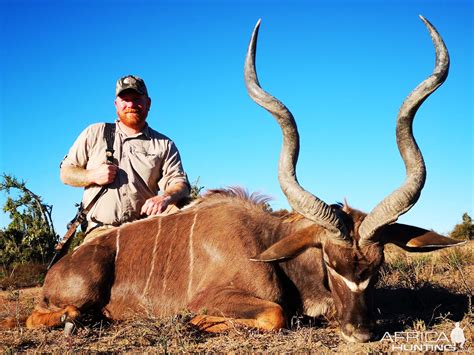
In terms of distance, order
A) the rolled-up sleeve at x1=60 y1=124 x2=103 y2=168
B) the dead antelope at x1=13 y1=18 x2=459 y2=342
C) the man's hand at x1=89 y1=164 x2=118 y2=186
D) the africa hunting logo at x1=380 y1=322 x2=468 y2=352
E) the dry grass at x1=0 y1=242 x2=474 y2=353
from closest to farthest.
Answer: the africa hunting logo at x1=380 y1=322 x2=468 y2=352, the dry grass at x1=0 y1=242 x2=474 y2=353, the dead antelope at x1=13 y1=18 x2=459 y2=342, the man's hand at x1=89 y1=164 x2=118 y2=186, the rolled-up sleeve at x1=60 y1=124 x2=103 y2=168

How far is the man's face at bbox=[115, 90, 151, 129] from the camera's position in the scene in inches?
249

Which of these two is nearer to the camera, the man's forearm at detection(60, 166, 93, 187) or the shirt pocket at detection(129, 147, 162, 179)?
the man's forearm at detection(60, 166, 93, 187)

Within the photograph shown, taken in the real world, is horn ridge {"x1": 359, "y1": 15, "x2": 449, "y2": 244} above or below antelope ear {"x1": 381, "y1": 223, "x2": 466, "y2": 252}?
above

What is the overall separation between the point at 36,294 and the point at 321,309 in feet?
16.2

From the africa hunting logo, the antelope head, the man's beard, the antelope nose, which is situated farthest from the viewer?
the man's beard

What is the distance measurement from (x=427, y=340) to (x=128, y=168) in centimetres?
358

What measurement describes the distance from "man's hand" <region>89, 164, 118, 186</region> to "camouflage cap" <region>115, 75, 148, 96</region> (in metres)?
1.05

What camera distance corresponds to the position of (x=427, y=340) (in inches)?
149

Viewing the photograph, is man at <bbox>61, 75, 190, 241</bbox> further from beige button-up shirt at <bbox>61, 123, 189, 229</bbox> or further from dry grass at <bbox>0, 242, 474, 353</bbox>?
dry grass at <bbox>0, 242, 474, 353</bbox>

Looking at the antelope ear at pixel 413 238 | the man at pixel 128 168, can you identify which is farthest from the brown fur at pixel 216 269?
the man at pixel 128 168

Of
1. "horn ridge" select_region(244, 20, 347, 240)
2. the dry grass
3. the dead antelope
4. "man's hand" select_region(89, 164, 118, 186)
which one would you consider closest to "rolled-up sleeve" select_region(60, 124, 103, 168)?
"man's hand" select_region(89, 164, 118, 186)

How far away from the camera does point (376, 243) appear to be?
4.15m

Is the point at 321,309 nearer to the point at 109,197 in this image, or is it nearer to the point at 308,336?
the point at 308,336

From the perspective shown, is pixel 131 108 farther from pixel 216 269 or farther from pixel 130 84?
pixel 216 269
